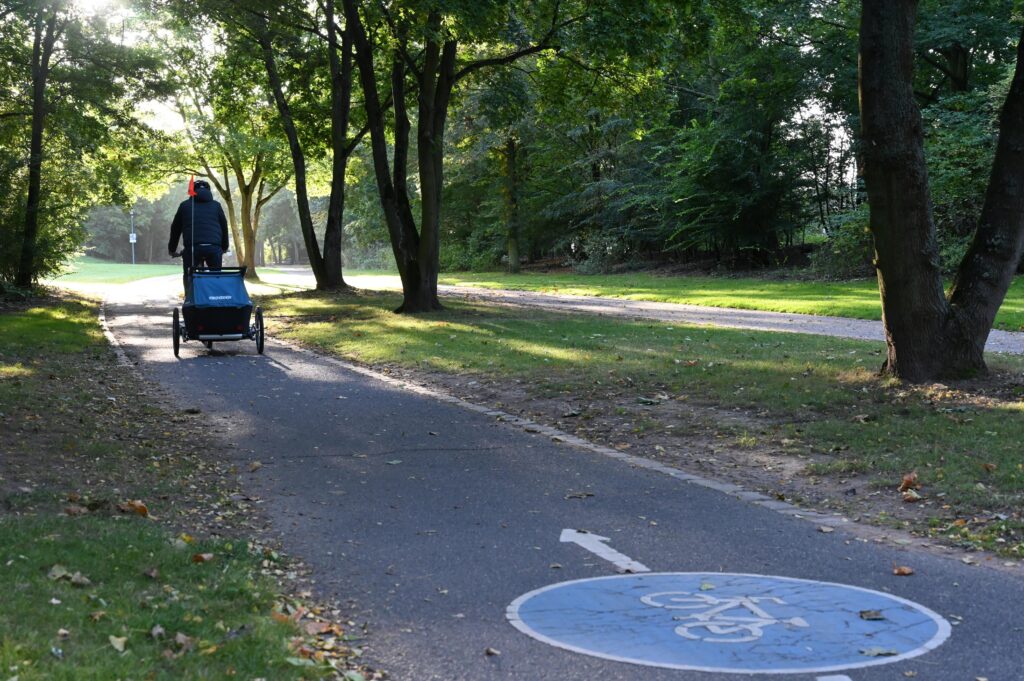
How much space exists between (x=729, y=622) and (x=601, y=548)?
1335mm

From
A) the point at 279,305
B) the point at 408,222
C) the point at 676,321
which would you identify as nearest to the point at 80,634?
the point at 676,321

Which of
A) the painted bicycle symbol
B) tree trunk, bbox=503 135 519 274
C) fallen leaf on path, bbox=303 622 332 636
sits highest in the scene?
tree trunk, bbox=503 135 519 274

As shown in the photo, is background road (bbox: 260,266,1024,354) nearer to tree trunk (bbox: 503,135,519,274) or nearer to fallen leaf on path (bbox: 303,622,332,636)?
fallen leaf on path (bbox: 303,622,332,636)

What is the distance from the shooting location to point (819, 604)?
4832mm

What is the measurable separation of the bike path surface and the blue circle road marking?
36 millimetres

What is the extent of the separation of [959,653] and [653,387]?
756cm

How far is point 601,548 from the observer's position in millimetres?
5840

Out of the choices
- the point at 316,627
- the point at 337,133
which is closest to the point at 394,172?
the point at 337,133

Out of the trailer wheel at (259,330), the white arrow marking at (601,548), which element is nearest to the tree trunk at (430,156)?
the trailer wheel at (259,330)

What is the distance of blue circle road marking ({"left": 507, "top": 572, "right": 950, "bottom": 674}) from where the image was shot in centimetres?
416

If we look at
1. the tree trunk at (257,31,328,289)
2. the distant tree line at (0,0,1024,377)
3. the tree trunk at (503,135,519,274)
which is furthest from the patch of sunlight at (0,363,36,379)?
the tree trunk at (503,135,519,274)

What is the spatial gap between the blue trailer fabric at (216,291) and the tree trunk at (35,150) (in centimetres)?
1568

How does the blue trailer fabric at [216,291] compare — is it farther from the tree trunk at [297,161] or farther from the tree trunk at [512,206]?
the tree trunk at [512,206]

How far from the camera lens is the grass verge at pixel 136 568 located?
3.82 meters
